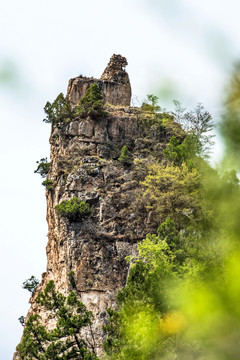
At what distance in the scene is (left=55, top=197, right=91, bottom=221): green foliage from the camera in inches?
1156

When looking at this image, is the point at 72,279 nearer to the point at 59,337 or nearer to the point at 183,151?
the point at 59,337

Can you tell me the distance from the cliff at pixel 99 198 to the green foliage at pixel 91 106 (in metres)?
0.39

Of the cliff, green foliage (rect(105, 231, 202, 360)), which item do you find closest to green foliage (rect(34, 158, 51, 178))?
the cliff

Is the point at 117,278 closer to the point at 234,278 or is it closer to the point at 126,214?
the point at 126,214

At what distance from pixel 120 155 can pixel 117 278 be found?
9136 mm

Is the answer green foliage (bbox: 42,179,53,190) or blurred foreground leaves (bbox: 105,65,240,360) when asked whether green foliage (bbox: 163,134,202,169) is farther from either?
green foliage (bbox: 42,179,53,190)

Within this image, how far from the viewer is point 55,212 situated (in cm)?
3122

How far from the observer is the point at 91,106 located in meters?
35.2

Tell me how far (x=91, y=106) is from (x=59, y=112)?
250 centimetres

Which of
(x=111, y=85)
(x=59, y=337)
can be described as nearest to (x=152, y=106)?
(x=111, y=85)

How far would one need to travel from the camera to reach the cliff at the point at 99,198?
27703mm

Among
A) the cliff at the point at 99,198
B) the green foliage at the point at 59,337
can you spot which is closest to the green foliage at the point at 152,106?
the cliff at the point at 99,198

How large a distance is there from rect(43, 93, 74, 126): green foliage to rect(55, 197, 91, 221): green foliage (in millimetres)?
7939

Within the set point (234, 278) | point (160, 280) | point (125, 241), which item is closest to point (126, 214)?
point (125, 241)
